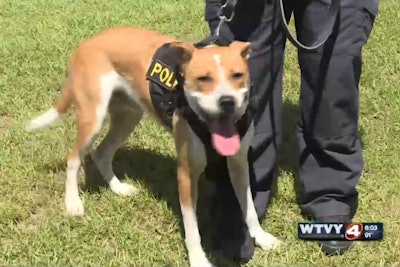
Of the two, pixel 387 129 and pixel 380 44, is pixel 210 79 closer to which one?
pixel 387 129

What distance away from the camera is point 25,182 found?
3979 millimetres

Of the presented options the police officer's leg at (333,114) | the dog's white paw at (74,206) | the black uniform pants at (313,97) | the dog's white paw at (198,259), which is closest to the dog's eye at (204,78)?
the black uniform pants at (313,97)

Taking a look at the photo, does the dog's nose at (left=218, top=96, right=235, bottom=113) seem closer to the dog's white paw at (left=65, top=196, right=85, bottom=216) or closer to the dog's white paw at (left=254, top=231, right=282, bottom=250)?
the dog's white paw at (left=254, top=231, right=282, bottom=250)

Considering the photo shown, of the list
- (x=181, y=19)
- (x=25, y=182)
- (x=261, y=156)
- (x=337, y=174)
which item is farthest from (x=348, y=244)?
(x=181, y=19)

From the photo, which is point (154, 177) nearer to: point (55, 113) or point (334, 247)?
point (55, 113)

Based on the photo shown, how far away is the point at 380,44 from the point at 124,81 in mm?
2949

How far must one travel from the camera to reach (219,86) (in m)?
2.79

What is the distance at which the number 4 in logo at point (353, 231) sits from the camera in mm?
3430

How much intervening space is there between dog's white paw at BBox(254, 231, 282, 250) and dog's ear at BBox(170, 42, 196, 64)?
1.04 metres

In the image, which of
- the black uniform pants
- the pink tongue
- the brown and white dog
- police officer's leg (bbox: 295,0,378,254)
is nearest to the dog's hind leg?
the brown and white dog

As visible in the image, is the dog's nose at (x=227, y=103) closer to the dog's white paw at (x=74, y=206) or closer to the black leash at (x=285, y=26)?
the black leash at (x=285, y=26)

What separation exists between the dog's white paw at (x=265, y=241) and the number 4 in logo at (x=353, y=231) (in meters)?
0.34

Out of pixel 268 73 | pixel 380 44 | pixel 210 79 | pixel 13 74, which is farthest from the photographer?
pixel 380 44

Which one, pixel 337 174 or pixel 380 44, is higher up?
pixel 337 174
